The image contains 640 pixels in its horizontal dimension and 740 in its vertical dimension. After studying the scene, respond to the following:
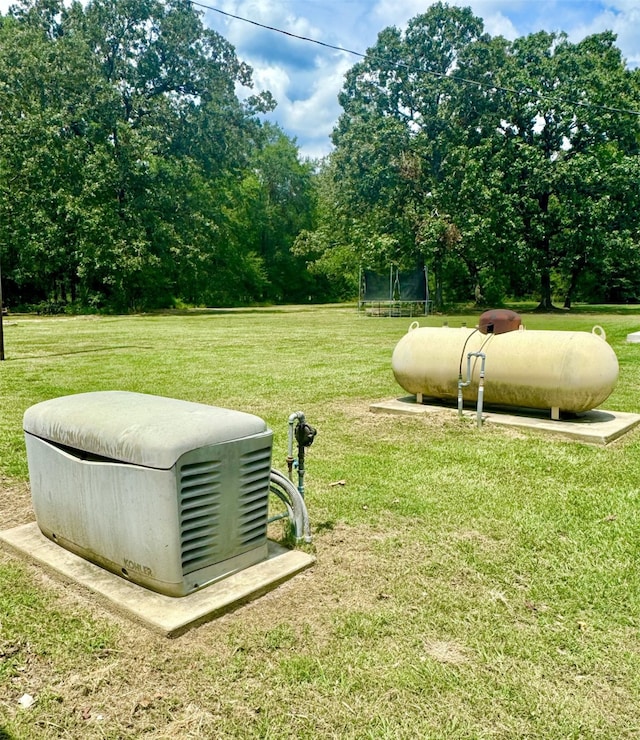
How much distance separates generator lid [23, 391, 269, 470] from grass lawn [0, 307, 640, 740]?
76 cm

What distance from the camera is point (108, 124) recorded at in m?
31.7

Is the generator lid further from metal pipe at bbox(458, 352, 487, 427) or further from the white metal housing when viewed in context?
metal pipe at bbox(458, 352, 487, 427)

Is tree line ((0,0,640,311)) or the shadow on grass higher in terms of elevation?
tree line ((0,0,640,311))

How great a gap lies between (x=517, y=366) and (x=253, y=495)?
4.42 m

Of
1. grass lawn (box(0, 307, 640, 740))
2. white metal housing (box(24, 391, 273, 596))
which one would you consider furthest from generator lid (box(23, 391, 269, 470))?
grass lawn (box(0, 307, 640, 740))

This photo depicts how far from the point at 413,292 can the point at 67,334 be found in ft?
55.3

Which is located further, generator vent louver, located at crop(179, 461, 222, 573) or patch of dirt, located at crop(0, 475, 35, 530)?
patch of dirt, located at crop(0, 475, 35, 530)

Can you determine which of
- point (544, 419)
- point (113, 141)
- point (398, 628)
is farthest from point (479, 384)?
point (113, 141)

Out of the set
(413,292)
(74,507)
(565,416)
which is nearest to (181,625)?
(74,507)

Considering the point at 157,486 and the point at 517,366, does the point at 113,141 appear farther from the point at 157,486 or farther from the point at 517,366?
the point at 157,486

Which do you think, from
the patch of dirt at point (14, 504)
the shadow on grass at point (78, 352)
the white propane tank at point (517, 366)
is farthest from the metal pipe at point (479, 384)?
the shadow on grass at point (78, 352)

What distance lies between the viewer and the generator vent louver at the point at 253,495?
3.15 m

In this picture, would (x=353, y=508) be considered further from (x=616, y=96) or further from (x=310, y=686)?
(x=616, y=96)

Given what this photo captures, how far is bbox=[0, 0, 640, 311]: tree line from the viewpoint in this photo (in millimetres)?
29312
